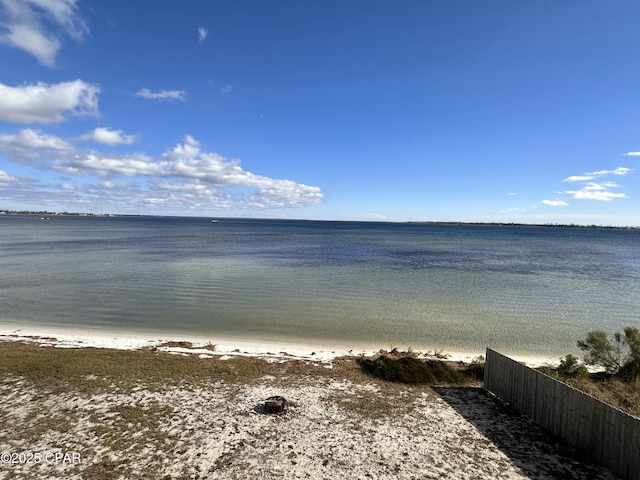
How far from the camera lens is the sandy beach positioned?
6.69 m

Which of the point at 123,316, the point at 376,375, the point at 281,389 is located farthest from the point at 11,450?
the point at 123,316

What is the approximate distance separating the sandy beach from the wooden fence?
288 millimetres

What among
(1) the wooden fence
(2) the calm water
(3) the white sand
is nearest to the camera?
(1) the wooden fence

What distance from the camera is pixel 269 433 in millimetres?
7844

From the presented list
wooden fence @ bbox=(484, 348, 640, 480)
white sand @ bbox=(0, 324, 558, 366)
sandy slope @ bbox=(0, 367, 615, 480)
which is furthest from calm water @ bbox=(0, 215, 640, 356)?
sandy slope @ bbox=(0, 367, 615, 480)

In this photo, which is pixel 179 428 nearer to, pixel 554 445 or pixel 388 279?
pixel 554 445

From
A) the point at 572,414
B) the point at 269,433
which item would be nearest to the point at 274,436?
the point at 269,433

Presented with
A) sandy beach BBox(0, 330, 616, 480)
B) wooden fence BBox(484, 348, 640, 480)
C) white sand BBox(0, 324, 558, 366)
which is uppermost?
wooden fence BBox(484, 348, 640, 480)

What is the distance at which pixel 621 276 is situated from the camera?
34.2 metres

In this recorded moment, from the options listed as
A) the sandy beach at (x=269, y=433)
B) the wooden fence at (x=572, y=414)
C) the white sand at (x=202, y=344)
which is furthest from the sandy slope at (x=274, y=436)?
the white sand at (x=202, y=344)

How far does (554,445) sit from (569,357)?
4.62 m

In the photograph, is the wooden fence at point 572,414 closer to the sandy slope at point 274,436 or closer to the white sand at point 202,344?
the sandy slope at point 274,436

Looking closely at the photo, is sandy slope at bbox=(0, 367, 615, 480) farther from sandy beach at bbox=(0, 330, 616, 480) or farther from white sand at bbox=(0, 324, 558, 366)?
white sand at bbox=(0, 324, 558, 366)

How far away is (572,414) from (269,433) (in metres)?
6.39
